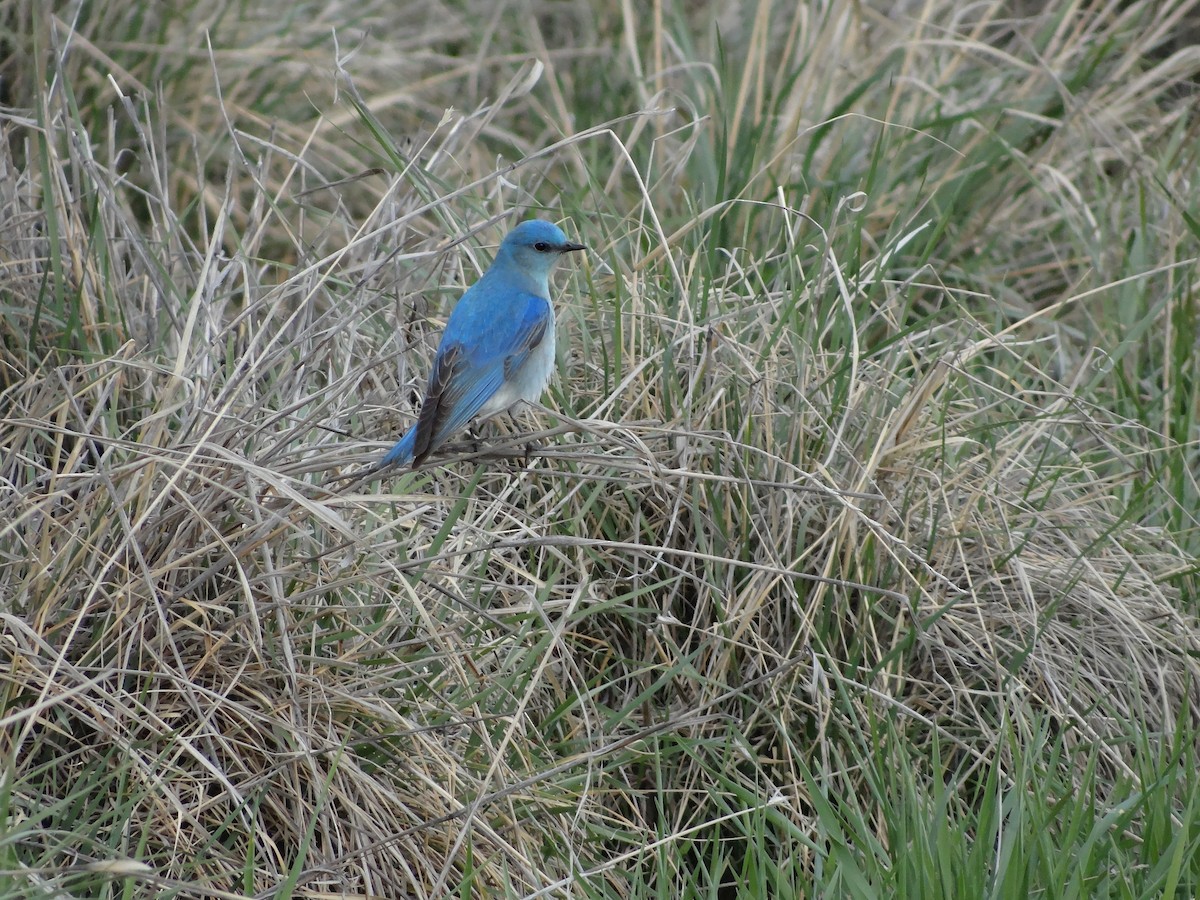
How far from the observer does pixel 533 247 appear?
11.2 ft

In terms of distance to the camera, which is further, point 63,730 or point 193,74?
point 193,74

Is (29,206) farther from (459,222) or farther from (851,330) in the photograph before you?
(851,330)

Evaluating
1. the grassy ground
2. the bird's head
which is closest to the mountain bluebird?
the bird's head

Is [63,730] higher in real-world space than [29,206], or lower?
lower

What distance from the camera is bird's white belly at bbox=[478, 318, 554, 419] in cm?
314

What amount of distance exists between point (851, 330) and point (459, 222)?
3.52 feet

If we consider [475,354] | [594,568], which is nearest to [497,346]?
[475,354]

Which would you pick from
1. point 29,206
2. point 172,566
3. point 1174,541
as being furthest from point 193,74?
point 1174,541

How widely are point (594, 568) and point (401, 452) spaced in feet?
1.87

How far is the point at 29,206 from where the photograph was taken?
3.45m

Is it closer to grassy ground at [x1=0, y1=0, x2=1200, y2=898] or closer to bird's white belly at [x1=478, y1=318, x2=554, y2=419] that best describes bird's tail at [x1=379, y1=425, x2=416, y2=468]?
grassy ground at [x1=0, y1=0, x2=1200, y2=898]

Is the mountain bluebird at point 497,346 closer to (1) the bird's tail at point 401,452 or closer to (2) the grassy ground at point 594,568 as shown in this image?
(1) the bird's tail at point 401,452

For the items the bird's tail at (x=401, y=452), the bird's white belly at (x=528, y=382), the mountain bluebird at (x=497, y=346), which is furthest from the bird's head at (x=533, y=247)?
the bird's tail at (x=401, y=452)

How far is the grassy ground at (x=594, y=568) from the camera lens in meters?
2.43
